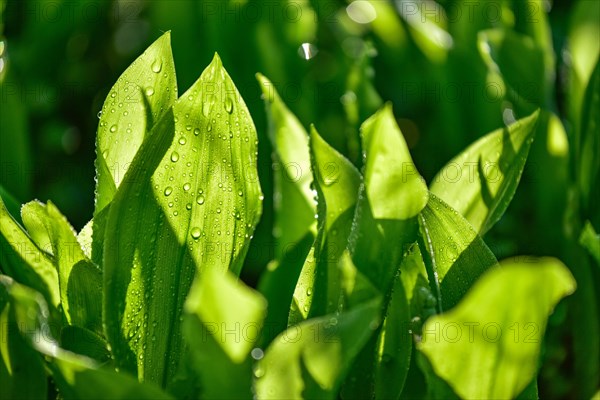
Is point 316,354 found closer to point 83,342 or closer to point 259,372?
point 259,372

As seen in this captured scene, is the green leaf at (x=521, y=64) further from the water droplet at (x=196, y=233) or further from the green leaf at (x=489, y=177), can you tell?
the water droplet at (x=196, y=233)

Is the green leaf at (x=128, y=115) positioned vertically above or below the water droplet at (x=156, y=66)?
below

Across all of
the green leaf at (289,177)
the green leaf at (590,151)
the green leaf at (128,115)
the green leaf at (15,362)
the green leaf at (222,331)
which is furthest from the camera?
the green leaf at (590,151)

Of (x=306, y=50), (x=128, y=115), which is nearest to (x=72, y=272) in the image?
(x=128, y=115)

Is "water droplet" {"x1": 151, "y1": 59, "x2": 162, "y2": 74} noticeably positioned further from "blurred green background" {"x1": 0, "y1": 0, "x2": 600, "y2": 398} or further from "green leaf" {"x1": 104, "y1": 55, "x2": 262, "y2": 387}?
"blurred green background" {"x1": 0, "y1": 0, "x2": 600, "y2": 398}

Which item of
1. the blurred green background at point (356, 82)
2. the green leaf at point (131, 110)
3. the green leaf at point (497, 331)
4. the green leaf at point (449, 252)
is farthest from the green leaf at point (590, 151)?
the green leaf at point (131, 110)

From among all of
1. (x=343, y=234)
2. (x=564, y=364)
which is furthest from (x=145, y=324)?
(x=564, y=364)

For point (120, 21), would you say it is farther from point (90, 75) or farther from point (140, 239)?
point (140, 239)

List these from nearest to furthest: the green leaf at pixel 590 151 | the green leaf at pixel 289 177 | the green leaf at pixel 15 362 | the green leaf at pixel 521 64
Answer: the green leaf at pixel 15 362
the green leaf at pixel 289 177
the green leaf at pixel 590 151
the green leaf at pixel 521 64
